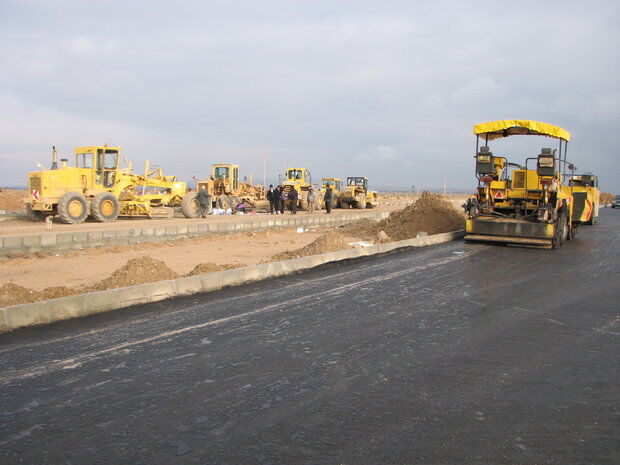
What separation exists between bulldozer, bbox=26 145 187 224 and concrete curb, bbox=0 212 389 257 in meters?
3.53

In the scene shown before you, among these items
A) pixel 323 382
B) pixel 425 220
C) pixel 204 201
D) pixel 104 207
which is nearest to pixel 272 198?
pixel 204 201

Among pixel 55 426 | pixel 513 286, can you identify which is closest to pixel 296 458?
pixel 55 426

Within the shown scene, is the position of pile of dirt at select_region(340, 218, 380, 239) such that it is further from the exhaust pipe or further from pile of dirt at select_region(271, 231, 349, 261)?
the exhaust pipe

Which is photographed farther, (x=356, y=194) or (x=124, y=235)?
(x=356, y=194)

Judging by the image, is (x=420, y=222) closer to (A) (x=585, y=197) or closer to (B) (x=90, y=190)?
(A) (x=585, y=197)

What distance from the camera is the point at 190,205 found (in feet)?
82.7

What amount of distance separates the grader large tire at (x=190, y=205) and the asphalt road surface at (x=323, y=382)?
58.4 feet

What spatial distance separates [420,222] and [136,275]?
1190 centimetres

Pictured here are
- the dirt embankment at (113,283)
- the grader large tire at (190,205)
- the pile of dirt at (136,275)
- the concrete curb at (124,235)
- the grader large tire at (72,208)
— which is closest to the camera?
the dirt embankment at (113,283)

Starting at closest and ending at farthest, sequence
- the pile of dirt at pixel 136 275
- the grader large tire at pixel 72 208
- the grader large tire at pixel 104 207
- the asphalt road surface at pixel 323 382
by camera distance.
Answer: the asphalt road surface at pixel 323 382
the pile of dirt at pixel 136 275
the grader large tire at pixel 72 208
the grader large tire at pixel 104 207

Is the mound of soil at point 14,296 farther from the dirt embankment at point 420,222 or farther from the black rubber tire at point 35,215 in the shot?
the black rubber tire at point 35,215

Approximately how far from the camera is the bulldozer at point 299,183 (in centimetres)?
3211

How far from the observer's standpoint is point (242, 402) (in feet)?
13.5

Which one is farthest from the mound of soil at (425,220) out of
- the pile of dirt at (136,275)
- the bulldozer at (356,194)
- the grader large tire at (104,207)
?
the bulldozer at (356,194)
